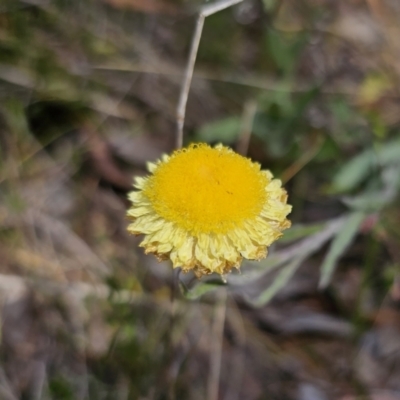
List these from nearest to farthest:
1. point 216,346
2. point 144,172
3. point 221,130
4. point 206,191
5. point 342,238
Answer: point 206,191, point 342,238, point 216,346, point 221,130, point 144,172

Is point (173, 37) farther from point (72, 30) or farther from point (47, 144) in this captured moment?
point (47, 144)

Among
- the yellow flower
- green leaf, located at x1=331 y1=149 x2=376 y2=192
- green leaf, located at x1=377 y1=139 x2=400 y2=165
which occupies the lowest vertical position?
the yellow flower

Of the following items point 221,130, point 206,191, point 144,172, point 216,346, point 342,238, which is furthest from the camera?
point 144,172

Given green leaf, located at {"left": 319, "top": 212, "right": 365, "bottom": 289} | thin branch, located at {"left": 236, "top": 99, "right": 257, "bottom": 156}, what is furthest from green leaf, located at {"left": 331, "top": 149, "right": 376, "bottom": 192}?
thin branch, located at {"left": 236, "top": 99, "right": 257, "bottom": 156}

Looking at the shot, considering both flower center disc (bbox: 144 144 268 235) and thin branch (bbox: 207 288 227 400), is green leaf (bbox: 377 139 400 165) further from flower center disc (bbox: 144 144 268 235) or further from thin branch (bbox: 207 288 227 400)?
flower center disc (bbox: 144 144 268 235)

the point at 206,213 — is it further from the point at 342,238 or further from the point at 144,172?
the point at 144,172

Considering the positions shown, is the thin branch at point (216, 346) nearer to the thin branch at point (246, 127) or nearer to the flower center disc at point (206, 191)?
the thin branch at point (246, 127)

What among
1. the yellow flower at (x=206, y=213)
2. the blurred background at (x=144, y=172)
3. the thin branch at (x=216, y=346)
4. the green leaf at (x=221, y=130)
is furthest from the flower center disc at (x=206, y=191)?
the green leaf at (x=221, y=130)

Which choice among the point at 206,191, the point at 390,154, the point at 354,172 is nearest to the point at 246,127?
the point at 354,172
